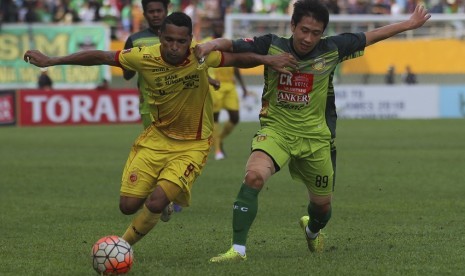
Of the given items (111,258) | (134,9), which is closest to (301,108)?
(111,258)

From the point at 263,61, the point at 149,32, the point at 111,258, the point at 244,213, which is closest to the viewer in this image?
the point at 111,258


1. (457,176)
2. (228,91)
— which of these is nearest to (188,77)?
(457,176)

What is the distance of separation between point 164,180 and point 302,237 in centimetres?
222

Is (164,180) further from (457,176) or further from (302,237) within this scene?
(457,176)

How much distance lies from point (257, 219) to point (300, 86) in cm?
333

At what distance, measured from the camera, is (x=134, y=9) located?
125 feet

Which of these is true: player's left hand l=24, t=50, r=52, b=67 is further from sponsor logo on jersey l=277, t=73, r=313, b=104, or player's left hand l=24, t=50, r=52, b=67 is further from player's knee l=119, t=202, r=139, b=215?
sponsor logo on jersey l=277, t=73, r=313, b=104

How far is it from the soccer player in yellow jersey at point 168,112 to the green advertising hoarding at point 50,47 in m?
27.9

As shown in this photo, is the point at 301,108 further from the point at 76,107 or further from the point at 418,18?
the point at 76,107

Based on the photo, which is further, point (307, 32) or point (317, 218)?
point (317, 218)

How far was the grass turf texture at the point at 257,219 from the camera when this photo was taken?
8.38 metres

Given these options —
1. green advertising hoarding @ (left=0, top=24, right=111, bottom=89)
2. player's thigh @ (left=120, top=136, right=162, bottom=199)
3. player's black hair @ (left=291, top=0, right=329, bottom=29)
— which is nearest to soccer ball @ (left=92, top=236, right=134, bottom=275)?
player's thigh @ (left=120, top=136, right=162, bottom=199)

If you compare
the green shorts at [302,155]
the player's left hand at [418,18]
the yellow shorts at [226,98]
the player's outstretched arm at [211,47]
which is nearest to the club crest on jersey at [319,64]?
the green shorts at [302,155]

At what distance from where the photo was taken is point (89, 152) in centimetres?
2266
